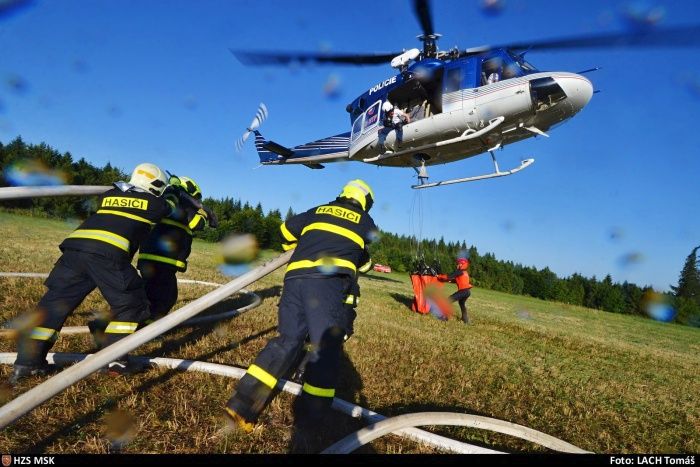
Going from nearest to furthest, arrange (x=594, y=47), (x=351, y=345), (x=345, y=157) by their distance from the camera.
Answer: (x=351, y=345) < (x=594, y=47) < (x=345, y=157)

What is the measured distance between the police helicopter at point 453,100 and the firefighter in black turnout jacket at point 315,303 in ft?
26.9

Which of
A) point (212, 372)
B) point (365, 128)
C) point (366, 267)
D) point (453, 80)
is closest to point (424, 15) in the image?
point (453, 80)

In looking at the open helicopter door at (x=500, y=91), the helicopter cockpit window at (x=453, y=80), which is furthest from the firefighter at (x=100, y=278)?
the helicopter cockpit window at (x=453, y=80)

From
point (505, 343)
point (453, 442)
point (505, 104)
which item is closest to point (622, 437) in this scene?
point (453, 442)

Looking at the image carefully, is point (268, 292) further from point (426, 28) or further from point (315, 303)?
point (426, 28)

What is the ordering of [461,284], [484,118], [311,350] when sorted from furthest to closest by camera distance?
[484,118] → [461,284] → [311,350]

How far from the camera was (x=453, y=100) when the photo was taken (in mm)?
11805

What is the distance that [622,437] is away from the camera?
4.17 m

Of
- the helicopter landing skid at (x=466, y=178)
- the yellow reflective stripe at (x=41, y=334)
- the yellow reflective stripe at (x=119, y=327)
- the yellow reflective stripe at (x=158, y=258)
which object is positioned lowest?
the yellow reflective stripe at (x=41, y=334)

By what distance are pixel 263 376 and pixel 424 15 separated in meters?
11.5

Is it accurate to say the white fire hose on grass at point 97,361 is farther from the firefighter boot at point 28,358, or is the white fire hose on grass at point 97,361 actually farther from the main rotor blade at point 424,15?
the main rotor blade at point 424,15

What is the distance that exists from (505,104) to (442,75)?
7.20ft

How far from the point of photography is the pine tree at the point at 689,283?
37906 mm
